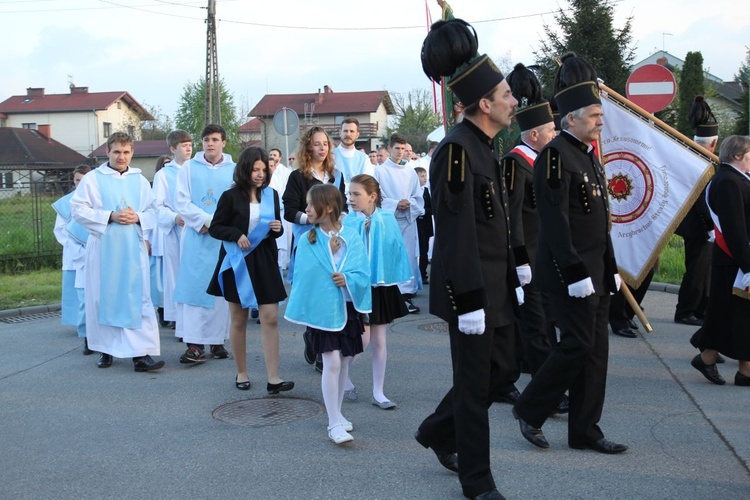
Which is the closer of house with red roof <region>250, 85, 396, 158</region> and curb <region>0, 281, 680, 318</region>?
curb <region>0, 281, 680, 318</region>

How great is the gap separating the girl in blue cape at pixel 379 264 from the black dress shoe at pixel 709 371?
2.38 meters

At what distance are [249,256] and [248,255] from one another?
0.04 feet

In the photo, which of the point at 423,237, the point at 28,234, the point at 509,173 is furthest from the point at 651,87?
the point at 28,234

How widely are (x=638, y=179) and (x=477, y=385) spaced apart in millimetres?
4644

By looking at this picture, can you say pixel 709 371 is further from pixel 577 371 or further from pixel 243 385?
pixel 243 385

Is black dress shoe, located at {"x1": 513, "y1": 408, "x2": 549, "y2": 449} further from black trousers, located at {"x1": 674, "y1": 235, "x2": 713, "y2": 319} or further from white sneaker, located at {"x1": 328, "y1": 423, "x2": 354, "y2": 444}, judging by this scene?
black trousers, located at {"x1": 674, "y1": 235, "x2": 713, "y2": 319}

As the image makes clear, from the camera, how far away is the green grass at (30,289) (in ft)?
40.9

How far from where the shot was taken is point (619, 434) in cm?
545

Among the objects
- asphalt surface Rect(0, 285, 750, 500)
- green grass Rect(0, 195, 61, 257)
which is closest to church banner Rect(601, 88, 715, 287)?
asphalt surface Rect(0, 285, 750, 500)

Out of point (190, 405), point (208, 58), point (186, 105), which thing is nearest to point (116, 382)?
point (190, 405)

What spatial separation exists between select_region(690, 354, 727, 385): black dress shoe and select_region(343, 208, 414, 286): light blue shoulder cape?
2.41 m

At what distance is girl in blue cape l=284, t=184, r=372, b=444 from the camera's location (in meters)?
5.61

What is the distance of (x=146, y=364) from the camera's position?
7812 mm

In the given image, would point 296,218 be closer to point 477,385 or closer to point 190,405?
point 190,405
